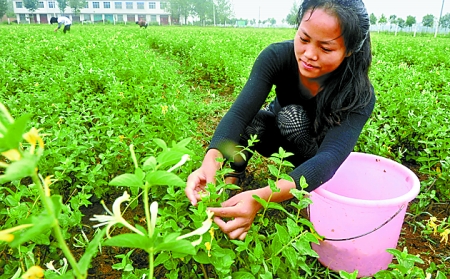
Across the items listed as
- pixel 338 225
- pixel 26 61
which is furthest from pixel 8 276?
pixel 26 61

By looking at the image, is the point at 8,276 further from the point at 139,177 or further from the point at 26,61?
the point at 26,61

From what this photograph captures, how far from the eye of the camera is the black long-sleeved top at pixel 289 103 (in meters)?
1.55

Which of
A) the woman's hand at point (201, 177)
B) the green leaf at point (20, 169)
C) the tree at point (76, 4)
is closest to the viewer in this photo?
the green leaf at point (20, 169)

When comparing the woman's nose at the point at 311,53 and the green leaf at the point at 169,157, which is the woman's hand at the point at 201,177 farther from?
the green leaf at the point at 169,157

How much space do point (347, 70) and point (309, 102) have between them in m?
0.38

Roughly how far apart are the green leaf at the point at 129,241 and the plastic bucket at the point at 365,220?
3.66 ft

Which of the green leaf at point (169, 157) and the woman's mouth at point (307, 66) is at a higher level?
the woman's mouth at point (307, 66)

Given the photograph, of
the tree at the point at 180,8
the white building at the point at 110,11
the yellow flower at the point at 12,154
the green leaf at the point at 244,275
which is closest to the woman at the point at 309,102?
the green leaf at the point at 244,275

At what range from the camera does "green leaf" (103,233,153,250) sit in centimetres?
56

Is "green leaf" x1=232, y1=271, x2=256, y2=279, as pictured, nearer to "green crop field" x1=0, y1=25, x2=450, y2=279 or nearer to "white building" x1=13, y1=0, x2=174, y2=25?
"green crop field" x1=0, y1=25, x2=450, y2=279

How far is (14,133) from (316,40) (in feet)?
4.55

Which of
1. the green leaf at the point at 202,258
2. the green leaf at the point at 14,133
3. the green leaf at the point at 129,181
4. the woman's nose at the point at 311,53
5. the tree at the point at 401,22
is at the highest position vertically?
the tree at the point at 401,22

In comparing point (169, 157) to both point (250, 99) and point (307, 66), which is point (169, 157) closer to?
point (307, 66)

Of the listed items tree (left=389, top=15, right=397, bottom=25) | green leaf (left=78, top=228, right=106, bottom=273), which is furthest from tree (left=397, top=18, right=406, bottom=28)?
green leaf (left=78, top=228, right=106, bottom=273)
